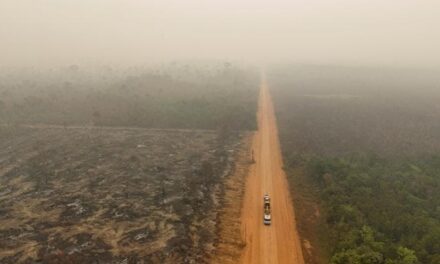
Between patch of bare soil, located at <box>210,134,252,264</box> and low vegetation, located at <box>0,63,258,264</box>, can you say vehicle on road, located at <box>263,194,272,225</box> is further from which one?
low vegetation, located at <box>0,63,258,264</box>

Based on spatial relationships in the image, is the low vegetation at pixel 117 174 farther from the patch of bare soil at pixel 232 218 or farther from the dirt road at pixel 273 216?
the dirt road at pixel 273 216

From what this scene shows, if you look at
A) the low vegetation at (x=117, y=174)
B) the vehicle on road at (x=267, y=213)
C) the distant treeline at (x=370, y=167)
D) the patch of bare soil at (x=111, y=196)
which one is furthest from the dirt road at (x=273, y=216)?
the patch of bare soil at (x=111, y=196)

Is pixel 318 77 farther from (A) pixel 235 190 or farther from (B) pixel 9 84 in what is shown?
(A) pixel 235 190

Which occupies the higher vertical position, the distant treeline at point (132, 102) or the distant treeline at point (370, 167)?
the distant treeline at point (132, 102)

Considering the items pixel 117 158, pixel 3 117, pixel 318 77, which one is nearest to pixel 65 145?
pixel 117 158

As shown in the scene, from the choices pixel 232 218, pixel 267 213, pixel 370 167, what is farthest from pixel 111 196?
pixel 370 167

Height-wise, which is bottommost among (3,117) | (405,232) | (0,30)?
(405,232)
